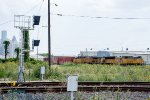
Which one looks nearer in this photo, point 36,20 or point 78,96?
point 78,96

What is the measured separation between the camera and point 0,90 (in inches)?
658

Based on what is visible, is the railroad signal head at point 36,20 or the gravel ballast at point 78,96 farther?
the railroad signal head at point 36,20

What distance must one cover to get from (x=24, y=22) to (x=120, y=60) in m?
45.3

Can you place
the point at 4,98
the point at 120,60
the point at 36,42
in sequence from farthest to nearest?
the point at 120,60
the point at 36,42
the point at 4,98

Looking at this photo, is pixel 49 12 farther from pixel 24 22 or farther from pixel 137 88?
pixel 137 88

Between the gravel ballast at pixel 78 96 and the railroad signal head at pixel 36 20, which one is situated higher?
the railroad signal head at pixel 36 20

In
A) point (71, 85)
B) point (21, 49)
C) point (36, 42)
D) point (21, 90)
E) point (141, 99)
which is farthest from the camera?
point (36, 42)

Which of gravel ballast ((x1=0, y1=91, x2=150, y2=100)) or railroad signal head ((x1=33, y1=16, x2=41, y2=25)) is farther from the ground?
railroad signal head ((x1=33, y1=16, x2=41, y2=25))

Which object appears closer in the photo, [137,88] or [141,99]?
[141,99]

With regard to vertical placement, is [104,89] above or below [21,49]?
below

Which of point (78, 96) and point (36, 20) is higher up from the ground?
point (36, 20)

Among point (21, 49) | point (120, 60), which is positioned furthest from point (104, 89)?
point (120, 60)

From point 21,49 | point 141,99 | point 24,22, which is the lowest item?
point 141,99

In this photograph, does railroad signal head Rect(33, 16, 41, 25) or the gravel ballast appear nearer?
the gravel ballast
